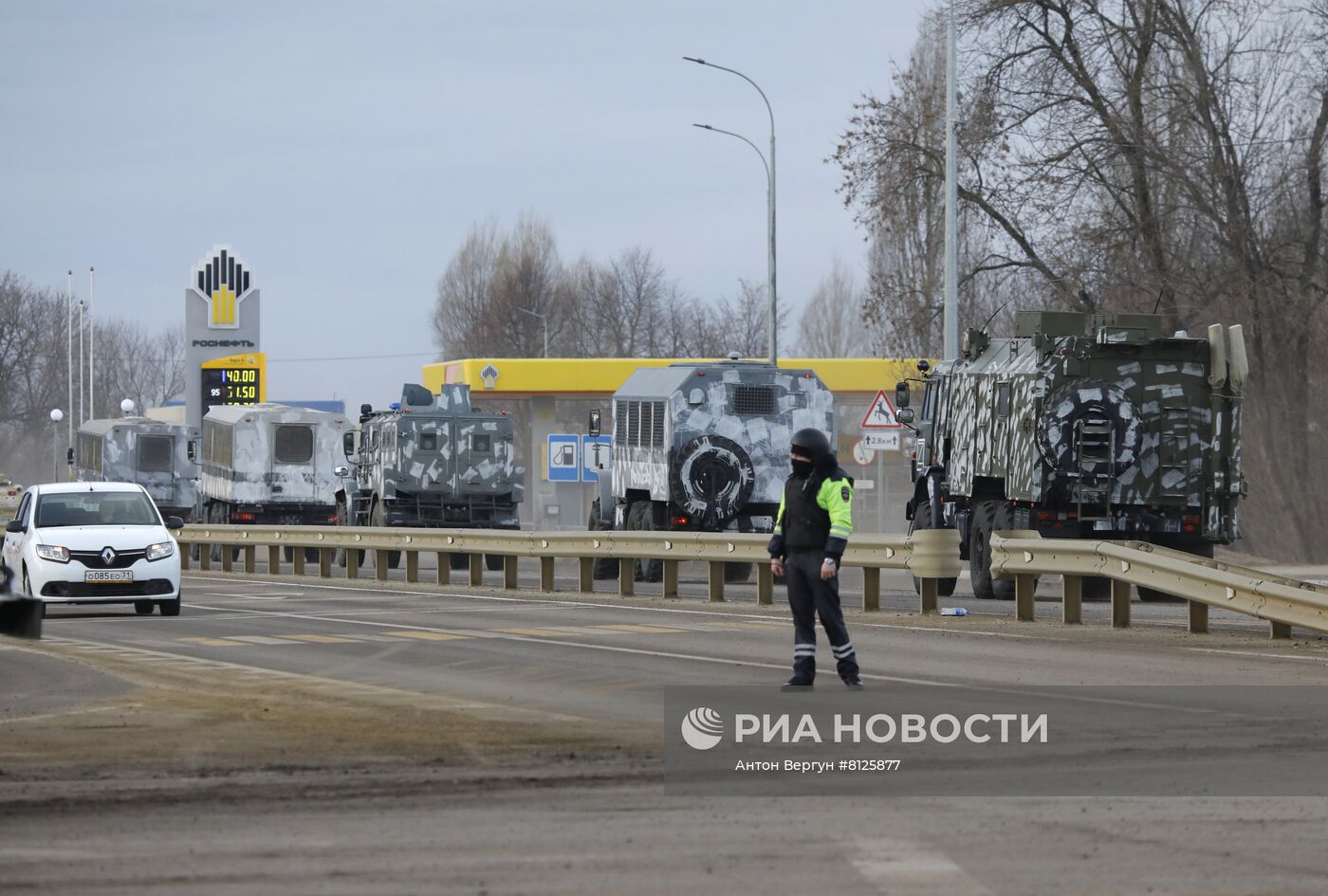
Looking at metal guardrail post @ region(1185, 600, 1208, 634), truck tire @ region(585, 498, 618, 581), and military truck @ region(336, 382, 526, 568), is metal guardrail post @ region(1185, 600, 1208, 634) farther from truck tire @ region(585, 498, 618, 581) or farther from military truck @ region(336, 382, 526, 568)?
military truck @ region(336, 382, 526, 568)

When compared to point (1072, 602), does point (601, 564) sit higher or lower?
lower

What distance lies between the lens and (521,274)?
9894 centimetres

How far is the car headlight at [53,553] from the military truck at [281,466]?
22.4 meters

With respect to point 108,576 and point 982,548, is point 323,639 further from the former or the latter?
point 982,548

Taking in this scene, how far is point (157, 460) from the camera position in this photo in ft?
176

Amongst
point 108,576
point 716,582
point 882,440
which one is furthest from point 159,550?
point 882,440

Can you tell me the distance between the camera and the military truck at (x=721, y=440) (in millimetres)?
30859

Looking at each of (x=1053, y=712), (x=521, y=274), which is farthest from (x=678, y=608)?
(x=521, y=274)

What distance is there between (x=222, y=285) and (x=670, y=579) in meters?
37.8

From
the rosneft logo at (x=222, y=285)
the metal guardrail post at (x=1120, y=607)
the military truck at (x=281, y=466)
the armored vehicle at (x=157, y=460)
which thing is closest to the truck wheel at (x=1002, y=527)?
the metal guardrail post at (x=1120, y=607)

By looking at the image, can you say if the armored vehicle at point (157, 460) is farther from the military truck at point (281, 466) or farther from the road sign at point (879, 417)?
the road sign at point (879, 417)

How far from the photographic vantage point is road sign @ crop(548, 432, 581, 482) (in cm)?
4909

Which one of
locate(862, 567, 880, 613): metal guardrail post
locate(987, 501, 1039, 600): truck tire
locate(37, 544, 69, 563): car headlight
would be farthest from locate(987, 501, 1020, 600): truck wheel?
locate(37, 544, 69, 563): car headlight

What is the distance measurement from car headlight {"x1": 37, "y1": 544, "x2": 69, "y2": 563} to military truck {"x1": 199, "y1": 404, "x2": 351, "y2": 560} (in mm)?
22426
